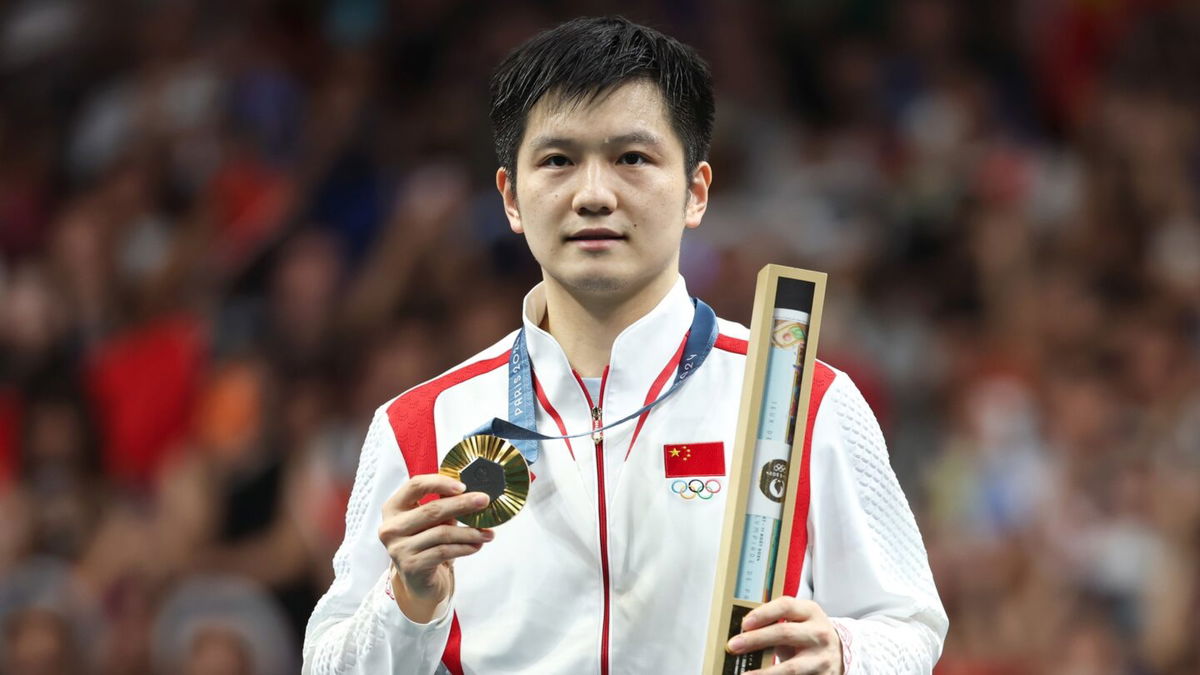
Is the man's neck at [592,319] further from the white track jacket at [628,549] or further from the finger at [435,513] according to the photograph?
the finger at [435,513]

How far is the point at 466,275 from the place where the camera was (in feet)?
22.5

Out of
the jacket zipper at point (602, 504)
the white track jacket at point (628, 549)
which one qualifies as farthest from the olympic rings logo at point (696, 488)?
the jacket zipper at point (602, 504)

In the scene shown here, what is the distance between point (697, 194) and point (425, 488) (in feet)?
2.44

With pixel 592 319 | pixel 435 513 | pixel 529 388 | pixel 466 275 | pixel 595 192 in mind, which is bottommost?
pixel 435 513

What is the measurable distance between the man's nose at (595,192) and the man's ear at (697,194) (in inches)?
7.2

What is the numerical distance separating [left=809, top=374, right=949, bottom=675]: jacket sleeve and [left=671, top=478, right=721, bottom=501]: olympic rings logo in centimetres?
15

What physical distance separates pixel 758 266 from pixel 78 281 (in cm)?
260

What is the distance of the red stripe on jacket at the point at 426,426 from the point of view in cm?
283

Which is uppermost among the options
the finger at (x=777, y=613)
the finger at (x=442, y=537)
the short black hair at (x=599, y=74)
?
the short black hair at (x=599, y=74)

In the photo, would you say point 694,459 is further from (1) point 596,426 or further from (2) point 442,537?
(2) point 442,537

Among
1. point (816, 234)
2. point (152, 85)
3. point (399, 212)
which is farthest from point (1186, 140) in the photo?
point (152, 85)

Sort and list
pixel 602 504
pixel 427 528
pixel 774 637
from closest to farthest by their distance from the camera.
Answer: pixel 774 637 < pixel 427 528 < pixel 602 504

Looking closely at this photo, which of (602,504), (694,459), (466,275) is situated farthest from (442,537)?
(466,275)

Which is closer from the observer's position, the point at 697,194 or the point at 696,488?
the point at 696,488
